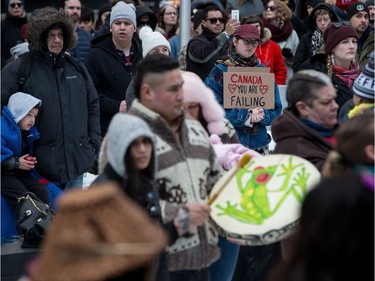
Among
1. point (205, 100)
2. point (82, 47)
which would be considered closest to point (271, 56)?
point (82, 47)

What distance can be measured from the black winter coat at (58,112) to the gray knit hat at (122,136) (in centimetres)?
326

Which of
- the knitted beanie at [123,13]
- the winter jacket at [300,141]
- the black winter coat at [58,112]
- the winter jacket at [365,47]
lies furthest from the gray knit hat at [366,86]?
the knitted beanie at [123,13]

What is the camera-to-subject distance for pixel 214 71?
28.2 ft

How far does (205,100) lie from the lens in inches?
242

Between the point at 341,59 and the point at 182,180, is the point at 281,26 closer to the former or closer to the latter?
the point at 341,59

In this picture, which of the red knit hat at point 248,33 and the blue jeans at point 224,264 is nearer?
the blue jeans at point 224,264

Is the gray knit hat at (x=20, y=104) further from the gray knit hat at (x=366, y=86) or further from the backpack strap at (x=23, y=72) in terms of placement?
the gray knit hat at (x=366, y=86)

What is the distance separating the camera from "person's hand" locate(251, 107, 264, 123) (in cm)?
837

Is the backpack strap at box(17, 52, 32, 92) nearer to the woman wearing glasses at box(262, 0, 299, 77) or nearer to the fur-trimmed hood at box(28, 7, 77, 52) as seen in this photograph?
the fur-trimmed hood at box(28, 7, 77, 52)

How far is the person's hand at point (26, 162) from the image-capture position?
7730 mm

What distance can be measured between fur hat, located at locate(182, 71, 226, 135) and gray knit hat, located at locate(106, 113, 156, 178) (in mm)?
1109

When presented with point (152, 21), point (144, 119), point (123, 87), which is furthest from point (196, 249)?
point (152, 21)

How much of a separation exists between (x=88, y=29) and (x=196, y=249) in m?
8.92

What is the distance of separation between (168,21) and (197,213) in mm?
8519
